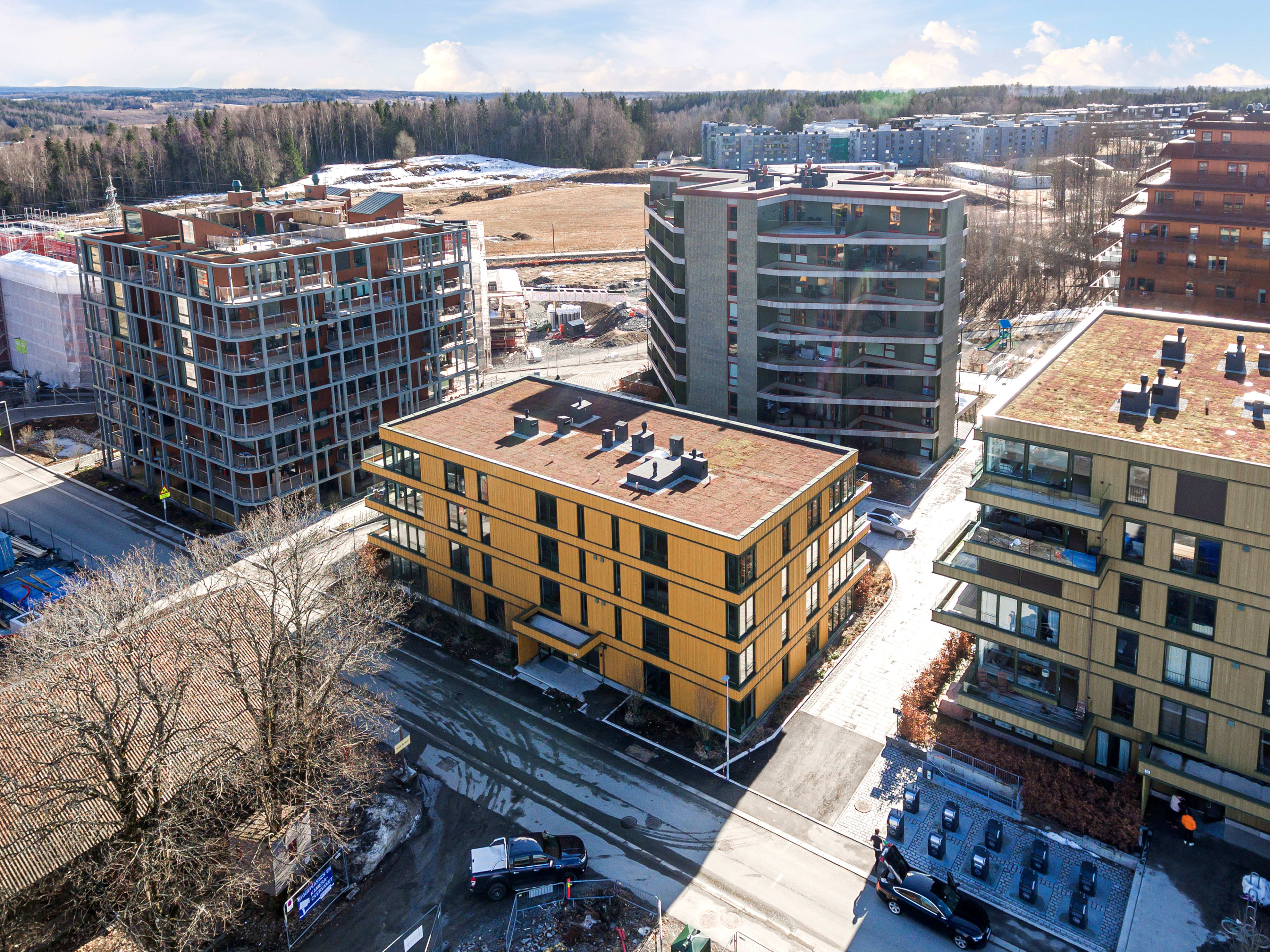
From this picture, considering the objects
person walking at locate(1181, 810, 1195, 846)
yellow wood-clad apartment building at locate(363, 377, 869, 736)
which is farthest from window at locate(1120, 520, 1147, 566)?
yellow wood-clad apartment building at locate(363, 377, 869, 736)

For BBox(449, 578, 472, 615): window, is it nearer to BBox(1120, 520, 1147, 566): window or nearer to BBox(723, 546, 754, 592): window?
BBox(723, 546, 754, 592): window

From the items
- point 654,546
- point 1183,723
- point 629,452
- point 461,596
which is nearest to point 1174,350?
point 1183,723

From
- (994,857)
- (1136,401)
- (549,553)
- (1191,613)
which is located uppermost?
(1136,401)

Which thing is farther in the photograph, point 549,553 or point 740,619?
point 549,553

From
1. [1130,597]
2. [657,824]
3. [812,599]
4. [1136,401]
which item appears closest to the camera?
[1130,597]

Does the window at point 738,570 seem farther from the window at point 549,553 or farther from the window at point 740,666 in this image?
the window at point 549,553

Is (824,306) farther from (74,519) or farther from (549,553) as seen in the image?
(74,519)

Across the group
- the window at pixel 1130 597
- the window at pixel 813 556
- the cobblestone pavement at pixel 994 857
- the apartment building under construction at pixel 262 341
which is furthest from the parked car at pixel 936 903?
the apartment building under construction at pixel 262 341

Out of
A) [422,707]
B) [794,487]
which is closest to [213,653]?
[422,707]
